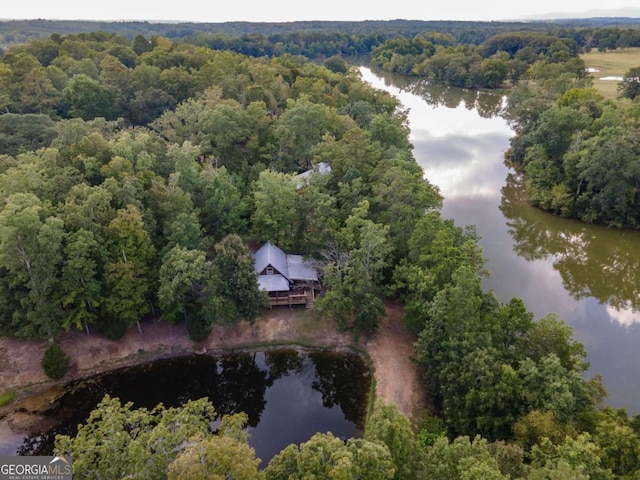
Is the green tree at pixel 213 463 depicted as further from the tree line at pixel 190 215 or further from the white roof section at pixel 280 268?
the white roof section at pixel 280 268

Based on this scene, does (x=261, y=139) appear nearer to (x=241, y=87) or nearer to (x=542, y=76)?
(x=241, y=87)

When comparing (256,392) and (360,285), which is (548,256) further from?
(256,392)

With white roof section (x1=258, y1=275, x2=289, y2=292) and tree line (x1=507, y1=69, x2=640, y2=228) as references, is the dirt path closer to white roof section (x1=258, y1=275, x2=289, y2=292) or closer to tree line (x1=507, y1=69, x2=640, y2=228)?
white roof section (x1=258, y1=275, x2=289, y2=292)

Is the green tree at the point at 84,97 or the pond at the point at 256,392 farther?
the green tree at the point at 84,97

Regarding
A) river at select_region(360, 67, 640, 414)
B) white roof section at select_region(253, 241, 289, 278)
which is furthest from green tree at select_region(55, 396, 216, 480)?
river at select_region(360, 67, 640, 414)

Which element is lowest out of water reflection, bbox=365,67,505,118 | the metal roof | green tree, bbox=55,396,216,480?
the metal roof

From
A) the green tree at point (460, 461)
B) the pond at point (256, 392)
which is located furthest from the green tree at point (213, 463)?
the pond at point (256, 392)
